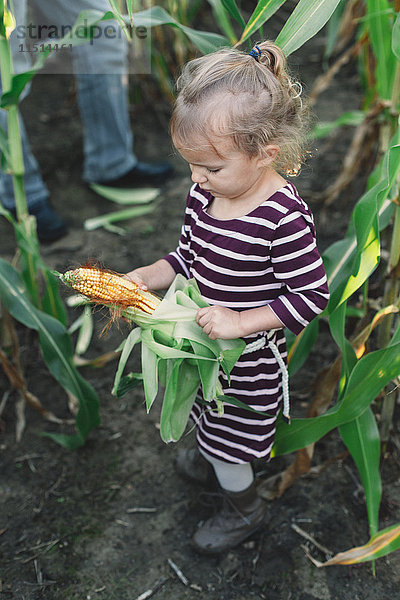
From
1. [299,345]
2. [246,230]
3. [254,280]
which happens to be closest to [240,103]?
[246,230]

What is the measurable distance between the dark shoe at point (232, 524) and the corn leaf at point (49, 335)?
438mm

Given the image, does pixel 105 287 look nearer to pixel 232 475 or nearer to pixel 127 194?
pixel 232 475

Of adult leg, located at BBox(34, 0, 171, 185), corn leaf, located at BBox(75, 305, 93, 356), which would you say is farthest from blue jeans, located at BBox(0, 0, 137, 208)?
corn leaf, located at BBox(75, 305, 93, 356)

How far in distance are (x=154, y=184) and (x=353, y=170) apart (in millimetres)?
1116

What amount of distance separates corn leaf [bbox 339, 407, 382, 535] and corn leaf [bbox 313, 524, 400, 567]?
0.06 meters

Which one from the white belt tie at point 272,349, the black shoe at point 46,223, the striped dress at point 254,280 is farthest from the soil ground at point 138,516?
the black shoe at point 46,223

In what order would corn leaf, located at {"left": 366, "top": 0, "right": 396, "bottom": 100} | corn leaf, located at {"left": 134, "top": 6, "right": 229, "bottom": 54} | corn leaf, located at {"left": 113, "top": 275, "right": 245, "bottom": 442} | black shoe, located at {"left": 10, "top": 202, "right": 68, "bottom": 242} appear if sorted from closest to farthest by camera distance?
corn leaf, located at {"left": 113, "top": 275, "right": 245, "bottom": 442}, corn leaf, located at {"left": 134, "top": 6, "right": 229, "bottom": 54}, corn leaf, located at {"left": 366, "top": 0, "right": 396, "bottom": 100}, black shoe, located at {"left": 10, "top": 202, "right": 68, "bottom": 242}

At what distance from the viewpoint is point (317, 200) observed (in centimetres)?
268

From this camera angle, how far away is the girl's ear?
1.01 m

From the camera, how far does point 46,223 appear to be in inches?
103

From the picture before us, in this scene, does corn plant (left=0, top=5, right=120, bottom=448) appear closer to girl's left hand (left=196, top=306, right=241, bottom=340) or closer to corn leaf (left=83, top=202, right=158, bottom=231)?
girl's left hand (left=196, top=306, right=241, bottom=340)

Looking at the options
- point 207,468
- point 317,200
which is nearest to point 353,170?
point 317,200

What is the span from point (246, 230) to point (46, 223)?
1.71m

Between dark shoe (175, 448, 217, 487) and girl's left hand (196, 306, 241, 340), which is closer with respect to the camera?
girl's left hand (196, 306, 241, 340)
